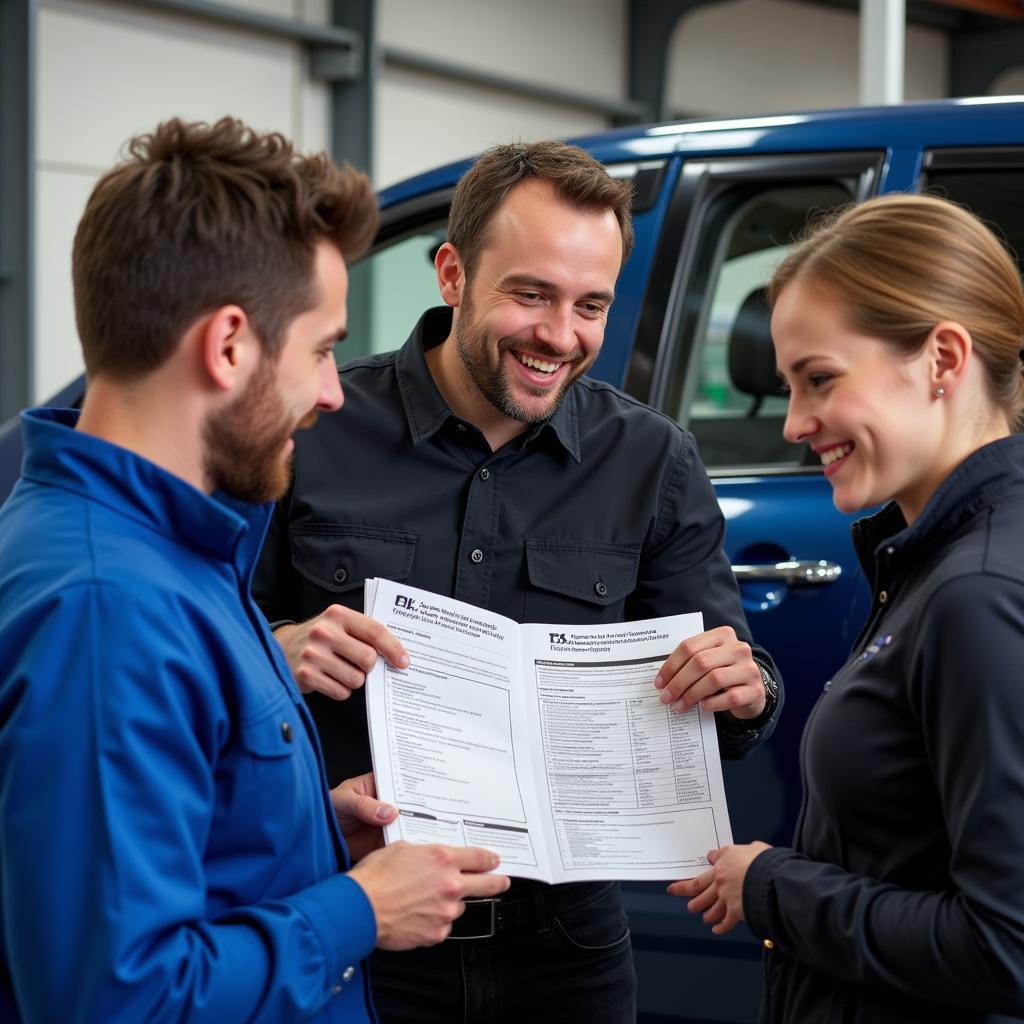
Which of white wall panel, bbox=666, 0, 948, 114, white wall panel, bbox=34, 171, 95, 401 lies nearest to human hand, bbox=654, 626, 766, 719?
white wall panel, bbox=34, 171, 95, 401

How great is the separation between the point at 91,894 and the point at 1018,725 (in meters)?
0.73

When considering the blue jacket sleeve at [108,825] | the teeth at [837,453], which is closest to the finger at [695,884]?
the teeth at [837,453]

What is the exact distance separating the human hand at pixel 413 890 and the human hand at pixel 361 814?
0.12 metres

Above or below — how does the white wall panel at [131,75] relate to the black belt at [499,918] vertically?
above

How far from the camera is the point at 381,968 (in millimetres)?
1708

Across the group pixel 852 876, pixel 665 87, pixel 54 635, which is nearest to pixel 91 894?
pixel 54 635

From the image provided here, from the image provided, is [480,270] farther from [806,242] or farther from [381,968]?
[381,968]

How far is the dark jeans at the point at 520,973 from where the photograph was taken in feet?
5.54

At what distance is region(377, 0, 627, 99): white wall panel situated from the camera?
7.65m

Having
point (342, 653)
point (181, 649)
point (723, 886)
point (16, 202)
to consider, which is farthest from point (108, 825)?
point (16, 202)

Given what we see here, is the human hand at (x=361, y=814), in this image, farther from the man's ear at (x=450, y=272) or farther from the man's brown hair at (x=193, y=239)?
the man's ear at (x=450, y=272)

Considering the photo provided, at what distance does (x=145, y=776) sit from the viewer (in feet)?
3.40

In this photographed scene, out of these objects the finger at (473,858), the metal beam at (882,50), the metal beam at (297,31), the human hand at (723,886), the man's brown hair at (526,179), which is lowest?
the human hand at (723,886)

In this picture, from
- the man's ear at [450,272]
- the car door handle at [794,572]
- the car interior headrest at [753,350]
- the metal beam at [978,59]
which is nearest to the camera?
the man's ear at [450,272]
